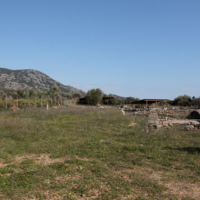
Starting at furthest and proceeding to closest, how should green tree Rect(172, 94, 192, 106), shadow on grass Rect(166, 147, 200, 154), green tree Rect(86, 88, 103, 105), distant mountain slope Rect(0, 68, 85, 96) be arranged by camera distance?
distant mountain slope Rect(0, 68, 85, 96)
green tree Rect(86, 88, 103, 105)
green tree Rect(172, 94, 192, 106)
shadow on grass Rect(166, 147, 200, 154)

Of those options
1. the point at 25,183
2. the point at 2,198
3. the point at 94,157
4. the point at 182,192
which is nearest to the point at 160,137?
the point at 94,157

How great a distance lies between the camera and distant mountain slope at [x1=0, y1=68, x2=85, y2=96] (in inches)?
3049

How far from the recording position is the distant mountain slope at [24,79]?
77.4 meters

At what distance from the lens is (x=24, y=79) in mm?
85938

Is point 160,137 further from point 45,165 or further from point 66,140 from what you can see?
point 45,165

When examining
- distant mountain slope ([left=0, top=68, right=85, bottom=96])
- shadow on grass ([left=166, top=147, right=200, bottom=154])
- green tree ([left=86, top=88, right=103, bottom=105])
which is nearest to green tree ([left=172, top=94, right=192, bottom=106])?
green tree ([left=86, top=88, right=103, bottom=105])

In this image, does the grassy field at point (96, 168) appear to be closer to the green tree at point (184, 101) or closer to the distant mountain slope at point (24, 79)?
the green tree at point (184, 101)

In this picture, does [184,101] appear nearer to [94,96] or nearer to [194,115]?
[94,96]

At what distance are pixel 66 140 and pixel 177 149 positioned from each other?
457 centimetres

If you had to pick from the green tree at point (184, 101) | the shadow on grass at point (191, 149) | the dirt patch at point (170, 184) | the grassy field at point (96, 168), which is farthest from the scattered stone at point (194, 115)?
the green tree at point (184, 101)

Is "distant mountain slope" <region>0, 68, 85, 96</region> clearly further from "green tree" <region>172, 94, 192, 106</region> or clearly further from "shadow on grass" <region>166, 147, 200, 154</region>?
"shadow on grass" <region>166, 147, 200, 154</region>

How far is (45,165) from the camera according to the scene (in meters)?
5.33

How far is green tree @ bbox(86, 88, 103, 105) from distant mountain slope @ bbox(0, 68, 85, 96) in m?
44.7

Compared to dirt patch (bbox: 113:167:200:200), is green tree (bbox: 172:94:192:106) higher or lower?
higher
